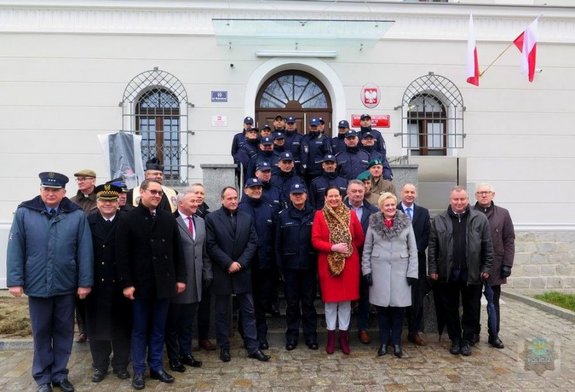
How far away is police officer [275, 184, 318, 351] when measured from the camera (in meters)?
5.38

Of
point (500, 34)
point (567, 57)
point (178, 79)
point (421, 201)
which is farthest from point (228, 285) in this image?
point (567, 57)

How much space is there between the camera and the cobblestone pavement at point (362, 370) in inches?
178

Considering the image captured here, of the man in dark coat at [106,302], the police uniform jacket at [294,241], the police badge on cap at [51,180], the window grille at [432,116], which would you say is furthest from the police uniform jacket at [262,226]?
the window grille at [432,116]

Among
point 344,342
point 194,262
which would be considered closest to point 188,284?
point 194,262

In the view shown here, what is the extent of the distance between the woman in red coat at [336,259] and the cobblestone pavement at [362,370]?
487 mm

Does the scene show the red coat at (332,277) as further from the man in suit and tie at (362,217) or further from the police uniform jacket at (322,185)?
the police uniform jacket at (322,185)

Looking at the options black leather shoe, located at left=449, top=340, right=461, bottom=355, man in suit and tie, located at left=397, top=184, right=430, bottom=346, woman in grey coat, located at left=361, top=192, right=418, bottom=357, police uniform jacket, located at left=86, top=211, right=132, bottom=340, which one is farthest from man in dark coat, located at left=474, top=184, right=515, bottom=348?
police uniform jacket, located at left=86, top=211, right=132, bottom=340

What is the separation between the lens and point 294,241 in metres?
5.38

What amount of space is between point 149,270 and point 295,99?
21.3ft

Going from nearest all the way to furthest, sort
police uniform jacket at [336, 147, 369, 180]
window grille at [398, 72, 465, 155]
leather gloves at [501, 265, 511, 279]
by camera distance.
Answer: leather gloves at [501, 265, 511, 279], police uniform jacket at [336, 147, 369, 180], window grille at [398, 72, 465, 155]

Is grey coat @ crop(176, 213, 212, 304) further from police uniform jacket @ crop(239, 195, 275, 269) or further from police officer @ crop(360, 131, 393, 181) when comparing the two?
police officer @ crop(360, 131, 393, 181)

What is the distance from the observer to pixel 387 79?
989 centimetres

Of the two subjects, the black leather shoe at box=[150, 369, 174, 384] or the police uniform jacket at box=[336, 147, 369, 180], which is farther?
the police uniform jacket at box=[336, 147, 369, 180]

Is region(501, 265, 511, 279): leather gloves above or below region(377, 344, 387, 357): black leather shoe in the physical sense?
above
